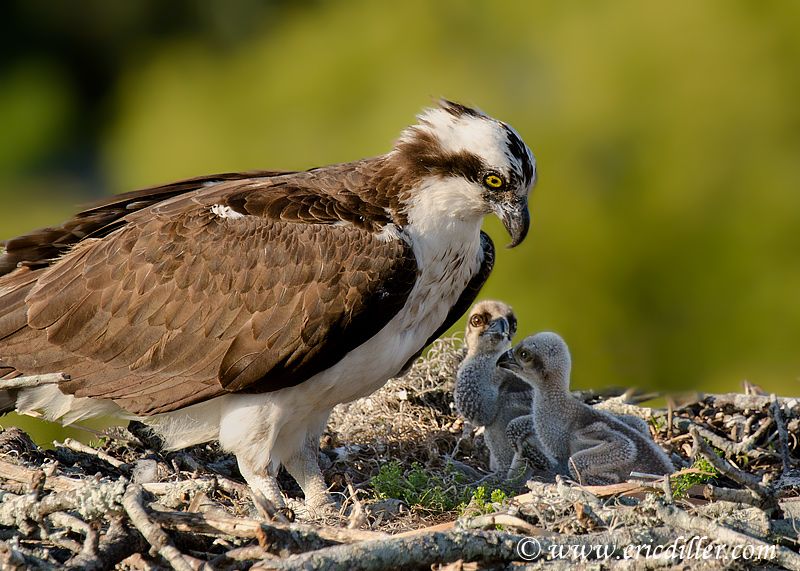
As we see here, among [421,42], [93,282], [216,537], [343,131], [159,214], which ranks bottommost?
[216,537]

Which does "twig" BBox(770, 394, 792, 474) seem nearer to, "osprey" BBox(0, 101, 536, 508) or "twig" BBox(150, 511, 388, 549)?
"osprey" BBox(0, 101, 536, 508)

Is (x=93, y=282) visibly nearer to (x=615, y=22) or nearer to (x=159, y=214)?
Result: (x=159, y=214)

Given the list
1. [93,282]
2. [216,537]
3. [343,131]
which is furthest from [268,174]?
[343,131]

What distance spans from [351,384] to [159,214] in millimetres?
1200

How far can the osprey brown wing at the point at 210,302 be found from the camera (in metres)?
4.53

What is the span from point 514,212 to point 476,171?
0.24 m

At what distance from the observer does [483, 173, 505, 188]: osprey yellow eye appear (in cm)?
468

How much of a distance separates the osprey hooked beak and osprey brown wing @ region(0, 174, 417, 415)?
1.56 feet

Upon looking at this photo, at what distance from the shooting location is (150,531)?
11.7 ft

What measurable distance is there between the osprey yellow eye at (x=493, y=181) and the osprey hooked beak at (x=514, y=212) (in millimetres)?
62

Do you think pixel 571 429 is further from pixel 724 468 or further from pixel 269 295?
pixel 269 295

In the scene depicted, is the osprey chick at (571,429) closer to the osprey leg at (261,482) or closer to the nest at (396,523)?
the nest at (396,523)

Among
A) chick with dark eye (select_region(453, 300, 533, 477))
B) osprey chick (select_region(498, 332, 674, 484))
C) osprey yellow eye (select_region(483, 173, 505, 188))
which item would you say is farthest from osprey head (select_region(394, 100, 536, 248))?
chick with dark eye (select_region(453, 300, 533, 477))

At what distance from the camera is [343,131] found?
884cm
